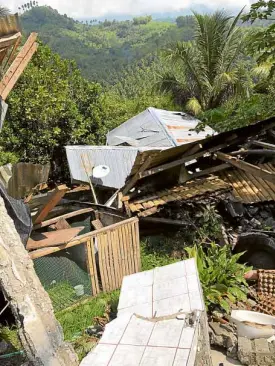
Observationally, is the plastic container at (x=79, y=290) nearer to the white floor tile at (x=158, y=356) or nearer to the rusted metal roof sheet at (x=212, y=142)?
the rusted metal roof sheet at (x=212, y=142)

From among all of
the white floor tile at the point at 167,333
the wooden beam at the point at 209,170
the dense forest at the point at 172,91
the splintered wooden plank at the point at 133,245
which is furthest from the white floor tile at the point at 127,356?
the dense forest at the point at 172,91

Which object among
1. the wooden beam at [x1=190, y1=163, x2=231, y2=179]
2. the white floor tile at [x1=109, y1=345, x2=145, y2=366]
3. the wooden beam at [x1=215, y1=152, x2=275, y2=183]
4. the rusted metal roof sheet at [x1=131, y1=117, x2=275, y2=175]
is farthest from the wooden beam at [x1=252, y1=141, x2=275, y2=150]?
the white floor tile at [x1=109, y1=345, x2=145, y2=366]

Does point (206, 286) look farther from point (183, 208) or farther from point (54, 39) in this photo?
point (54, 39)

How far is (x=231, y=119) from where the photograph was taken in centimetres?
1478

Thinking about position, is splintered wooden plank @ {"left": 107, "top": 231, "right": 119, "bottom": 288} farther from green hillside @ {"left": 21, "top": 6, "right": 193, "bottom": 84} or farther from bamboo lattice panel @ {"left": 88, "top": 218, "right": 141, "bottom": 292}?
green hillside @ {"left": 21, "top": 6, "right": 193, "bottom": 84}

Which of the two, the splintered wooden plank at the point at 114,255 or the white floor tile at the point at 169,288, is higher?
the white floor tile at the point at 169,288

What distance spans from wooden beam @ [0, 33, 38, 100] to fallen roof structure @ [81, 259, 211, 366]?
3343mm

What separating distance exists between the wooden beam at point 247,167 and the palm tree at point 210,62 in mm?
10571

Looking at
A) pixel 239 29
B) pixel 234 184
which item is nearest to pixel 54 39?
pixel 239 29

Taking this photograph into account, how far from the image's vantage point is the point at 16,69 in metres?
6.12

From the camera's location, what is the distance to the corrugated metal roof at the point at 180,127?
14117 millimetres

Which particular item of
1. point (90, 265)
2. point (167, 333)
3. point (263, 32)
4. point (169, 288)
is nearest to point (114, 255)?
point (90, 265)

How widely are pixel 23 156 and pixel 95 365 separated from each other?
11.3 m

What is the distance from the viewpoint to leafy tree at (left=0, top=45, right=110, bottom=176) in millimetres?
13328
